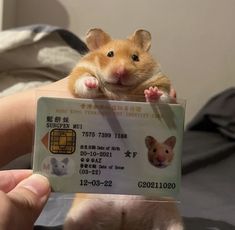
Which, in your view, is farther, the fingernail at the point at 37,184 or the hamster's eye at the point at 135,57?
the hamster's eye at the point at 135,57

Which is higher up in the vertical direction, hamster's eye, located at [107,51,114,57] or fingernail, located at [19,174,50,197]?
hamster's eye, located at [107,51,114,57]

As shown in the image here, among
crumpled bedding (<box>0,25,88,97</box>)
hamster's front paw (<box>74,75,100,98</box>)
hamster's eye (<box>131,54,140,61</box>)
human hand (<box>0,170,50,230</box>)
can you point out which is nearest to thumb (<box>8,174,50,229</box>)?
human hand (<box>0,170,50,230</box>)

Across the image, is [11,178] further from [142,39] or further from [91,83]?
[142,39]

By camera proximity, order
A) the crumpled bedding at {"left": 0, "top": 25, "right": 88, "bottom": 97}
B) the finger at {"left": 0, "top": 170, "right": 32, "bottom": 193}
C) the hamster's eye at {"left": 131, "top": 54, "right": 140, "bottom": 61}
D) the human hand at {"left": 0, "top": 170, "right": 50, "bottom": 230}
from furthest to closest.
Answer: the crumpled bedding at {"left": 0, "top": 25, "right": 88, "bottom": 97} → the hamster's eye at {"left": 131, "top": 54, "right": 140, "bottom": 61} → the finger at {"left": 0, "top": 170, "right": 32, "bottom": 193} → the human hand at {"left": 0, "top": 170, "right": 50, "bottom": 230}

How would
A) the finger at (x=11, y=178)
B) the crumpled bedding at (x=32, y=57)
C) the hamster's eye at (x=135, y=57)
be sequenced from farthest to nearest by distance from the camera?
1. the crumpled bedding at (x=32, y=57)
2. the hamster's eye at (x=135, y=57)
3. the finger at (x=11, y=178)

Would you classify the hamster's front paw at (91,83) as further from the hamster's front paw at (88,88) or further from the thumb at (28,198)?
the thumb at (28,198)

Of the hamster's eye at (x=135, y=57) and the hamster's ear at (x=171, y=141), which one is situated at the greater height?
the hamster's eye at (x=135, y=57)

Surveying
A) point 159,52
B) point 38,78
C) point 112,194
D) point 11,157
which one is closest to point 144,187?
point 112,194

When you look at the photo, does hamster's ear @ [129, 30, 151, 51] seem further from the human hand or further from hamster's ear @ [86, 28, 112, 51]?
the human hand

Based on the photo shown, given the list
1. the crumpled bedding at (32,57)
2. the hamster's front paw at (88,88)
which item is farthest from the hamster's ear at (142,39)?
the crumpled bedding at (32,57)
